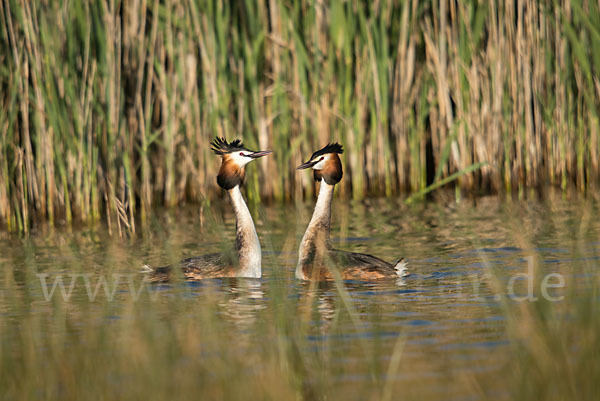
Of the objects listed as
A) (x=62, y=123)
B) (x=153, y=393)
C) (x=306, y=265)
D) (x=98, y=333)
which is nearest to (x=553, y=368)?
(x=153, y=393)

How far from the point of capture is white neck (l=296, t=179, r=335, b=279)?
8.03 meters

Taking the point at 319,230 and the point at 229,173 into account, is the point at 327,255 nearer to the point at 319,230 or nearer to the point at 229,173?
the point at 319,230

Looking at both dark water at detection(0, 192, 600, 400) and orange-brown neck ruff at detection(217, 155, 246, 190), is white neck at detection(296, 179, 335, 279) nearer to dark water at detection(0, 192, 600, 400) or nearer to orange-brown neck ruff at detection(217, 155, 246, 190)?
dark water at detection(0, 192, 600, 400)

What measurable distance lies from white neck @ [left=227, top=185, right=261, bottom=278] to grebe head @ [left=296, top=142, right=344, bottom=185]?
1.92 feet

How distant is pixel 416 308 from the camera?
6148 millimetres

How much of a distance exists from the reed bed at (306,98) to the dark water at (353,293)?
571mm

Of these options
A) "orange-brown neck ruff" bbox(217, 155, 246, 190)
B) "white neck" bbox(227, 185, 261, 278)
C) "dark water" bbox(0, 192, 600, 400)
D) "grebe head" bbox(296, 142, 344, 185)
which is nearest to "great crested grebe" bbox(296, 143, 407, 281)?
"grebe head" bbox(296, 142, 344, 185)

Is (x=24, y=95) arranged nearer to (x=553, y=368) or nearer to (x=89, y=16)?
(x=89, y=16)

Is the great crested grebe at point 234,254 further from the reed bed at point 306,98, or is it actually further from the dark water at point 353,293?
the reed bed at point 306,98

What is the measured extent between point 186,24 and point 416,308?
6165 mm

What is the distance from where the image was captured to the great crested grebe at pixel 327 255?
7395 millimetres

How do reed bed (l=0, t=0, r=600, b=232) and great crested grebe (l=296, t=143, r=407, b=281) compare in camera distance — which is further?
reed bed (l=0, t=0, r=600, b=232)

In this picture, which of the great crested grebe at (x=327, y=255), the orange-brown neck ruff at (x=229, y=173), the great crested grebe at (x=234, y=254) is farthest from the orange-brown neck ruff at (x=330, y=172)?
the orange-brown neck ruff at (x=229, y=173)

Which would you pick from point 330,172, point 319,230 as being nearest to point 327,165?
point 330,172
